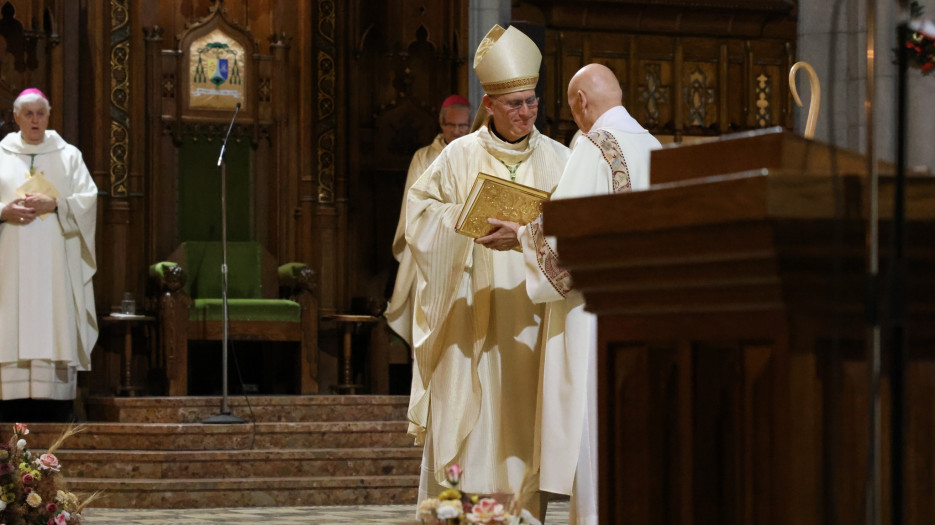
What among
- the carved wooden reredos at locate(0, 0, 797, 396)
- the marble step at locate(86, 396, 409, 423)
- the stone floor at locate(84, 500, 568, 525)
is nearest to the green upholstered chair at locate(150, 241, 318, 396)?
the carved wooden reredos at locate(0, 0, 797, 396)

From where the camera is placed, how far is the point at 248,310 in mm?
9383

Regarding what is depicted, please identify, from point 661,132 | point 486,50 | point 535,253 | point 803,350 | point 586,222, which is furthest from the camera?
point 661,132

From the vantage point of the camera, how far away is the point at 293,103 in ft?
34.8

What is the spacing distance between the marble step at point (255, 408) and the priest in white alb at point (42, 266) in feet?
1.15

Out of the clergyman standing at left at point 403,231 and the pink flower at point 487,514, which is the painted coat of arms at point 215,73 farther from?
the pink flower at point 487,514

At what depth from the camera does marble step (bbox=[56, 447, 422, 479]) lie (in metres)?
7.59

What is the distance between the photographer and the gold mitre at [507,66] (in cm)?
471

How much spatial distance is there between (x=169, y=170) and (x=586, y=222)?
8.73 m

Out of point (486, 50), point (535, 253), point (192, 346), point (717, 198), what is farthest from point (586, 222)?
point (192, 346)

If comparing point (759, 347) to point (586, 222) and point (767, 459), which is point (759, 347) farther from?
point (586, 222)

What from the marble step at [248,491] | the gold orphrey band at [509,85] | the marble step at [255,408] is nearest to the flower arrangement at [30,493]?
the gold orphrey band at [509,85]

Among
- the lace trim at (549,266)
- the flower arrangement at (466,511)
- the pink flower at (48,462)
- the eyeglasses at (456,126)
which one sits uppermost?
the eyeglasses at (456,126)

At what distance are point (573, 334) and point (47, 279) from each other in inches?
211

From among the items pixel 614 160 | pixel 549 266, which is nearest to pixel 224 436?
pixel 549 266
